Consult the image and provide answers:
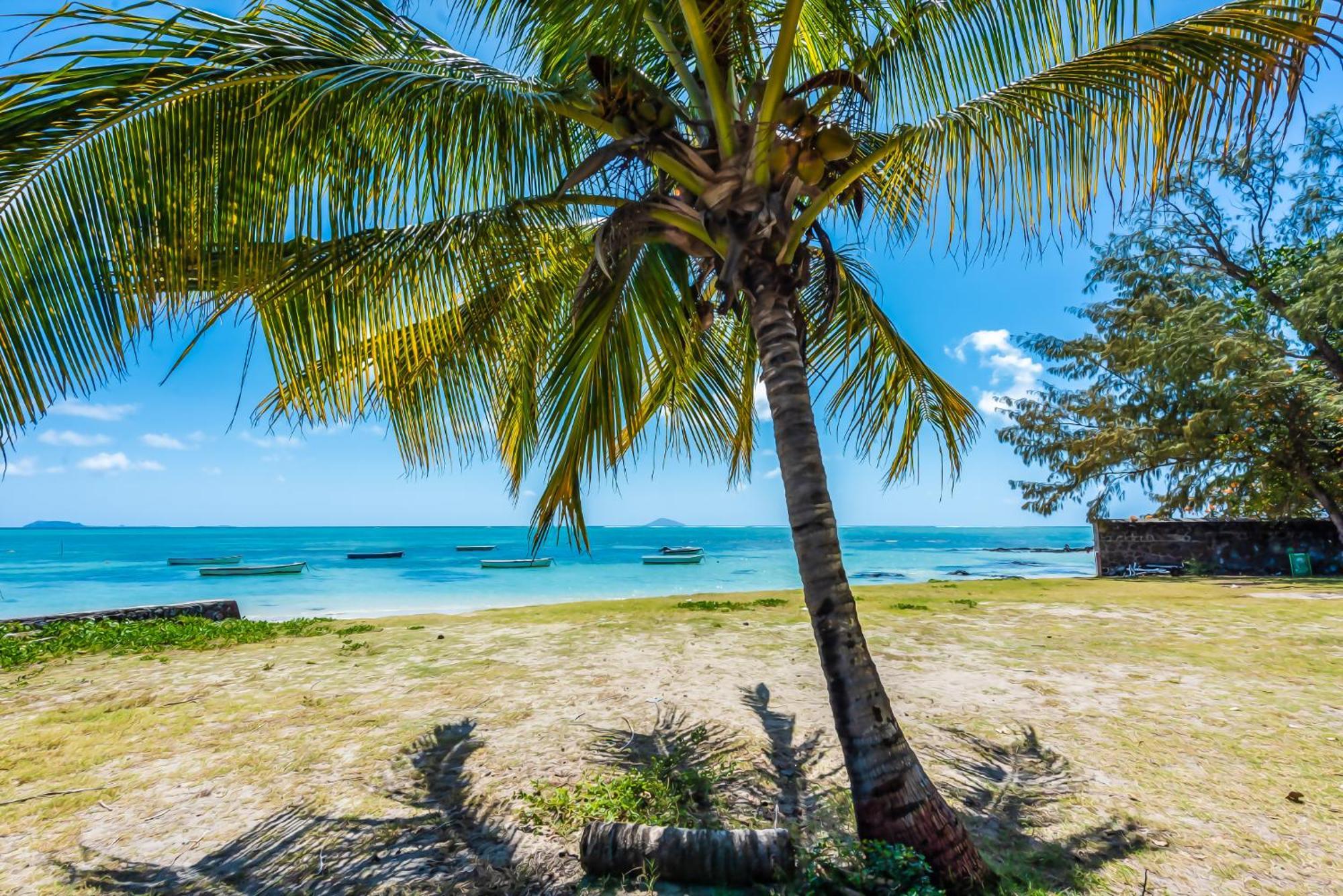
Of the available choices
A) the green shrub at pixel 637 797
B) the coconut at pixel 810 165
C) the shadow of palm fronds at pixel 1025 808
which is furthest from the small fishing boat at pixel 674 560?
the coconut at pixel 810 165

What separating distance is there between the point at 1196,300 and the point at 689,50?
1671cm

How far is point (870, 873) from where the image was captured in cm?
224

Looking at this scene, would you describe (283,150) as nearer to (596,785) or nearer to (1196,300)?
(596,785)

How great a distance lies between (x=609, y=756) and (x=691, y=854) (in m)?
1.20

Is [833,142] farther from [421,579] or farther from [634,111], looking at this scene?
[421,579]

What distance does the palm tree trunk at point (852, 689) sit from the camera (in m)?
2.33

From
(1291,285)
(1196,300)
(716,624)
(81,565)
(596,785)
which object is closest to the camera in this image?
(596,785)

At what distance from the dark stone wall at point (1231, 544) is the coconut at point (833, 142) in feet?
56.7

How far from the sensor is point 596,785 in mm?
3035

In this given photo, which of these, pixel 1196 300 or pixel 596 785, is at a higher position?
pixel 1196 300

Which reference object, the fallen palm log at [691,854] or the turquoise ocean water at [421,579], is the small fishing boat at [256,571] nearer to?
the turquoise ocean water at [421,579]

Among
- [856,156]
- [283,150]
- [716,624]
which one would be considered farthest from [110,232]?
[716,624]

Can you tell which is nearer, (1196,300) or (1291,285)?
(1291,285)

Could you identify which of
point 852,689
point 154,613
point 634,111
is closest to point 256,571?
point 154,613
